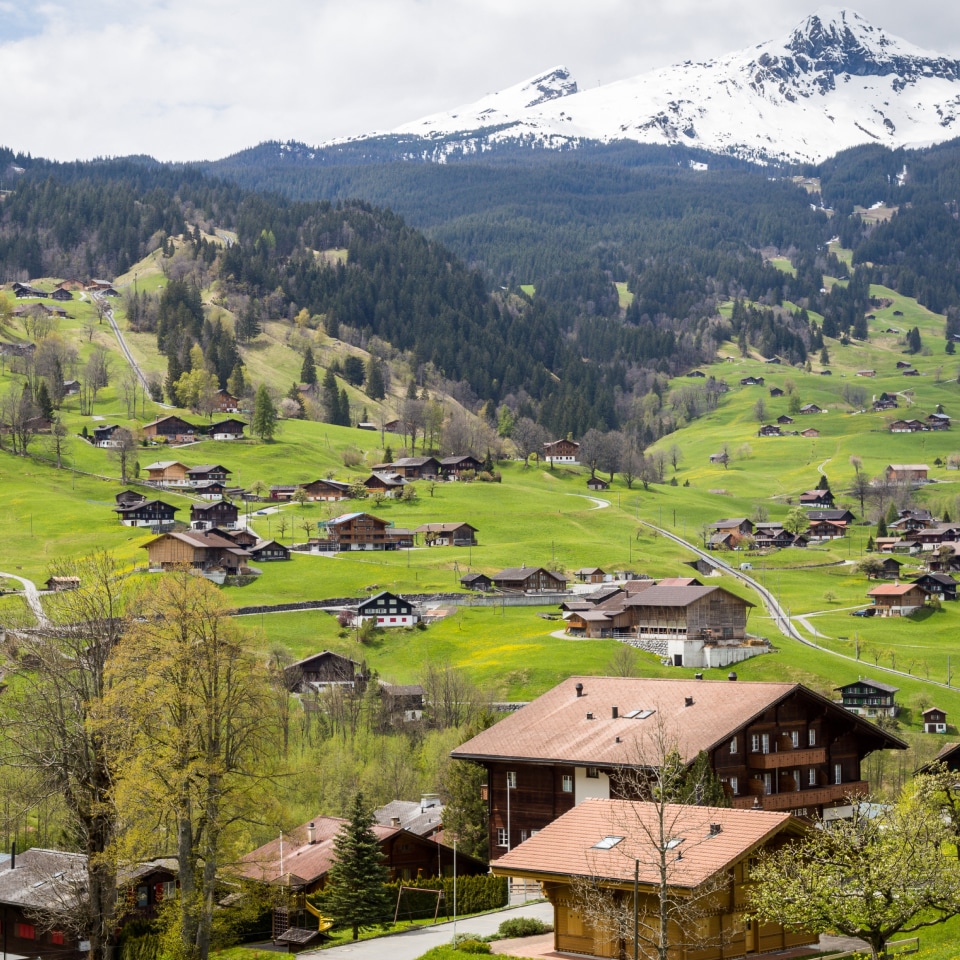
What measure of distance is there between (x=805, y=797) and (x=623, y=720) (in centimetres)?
845

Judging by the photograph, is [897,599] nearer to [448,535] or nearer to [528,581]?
[528,581]

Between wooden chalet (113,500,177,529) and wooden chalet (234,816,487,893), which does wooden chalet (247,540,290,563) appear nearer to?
wooden chalet (113,500,177,529)

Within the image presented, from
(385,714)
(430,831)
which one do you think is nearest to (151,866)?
(430,831)

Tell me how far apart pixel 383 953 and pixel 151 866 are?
1959cm

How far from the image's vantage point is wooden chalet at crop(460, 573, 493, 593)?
162 meters

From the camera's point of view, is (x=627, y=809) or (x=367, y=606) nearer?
(x=627, y=809)

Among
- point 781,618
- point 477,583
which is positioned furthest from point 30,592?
point 781,618

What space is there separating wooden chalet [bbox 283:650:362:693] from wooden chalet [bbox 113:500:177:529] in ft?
184

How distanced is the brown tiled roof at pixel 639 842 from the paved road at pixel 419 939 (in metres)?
6.53

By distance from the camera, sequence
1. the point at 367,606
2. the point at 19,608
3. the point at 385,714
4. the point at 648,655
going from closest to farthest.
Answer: the point at 385,714 → the point at 19,608 → the point at 648,655 → the point at 367,606

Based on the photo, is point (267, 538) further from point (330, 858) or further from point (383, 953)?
point (383, 953)

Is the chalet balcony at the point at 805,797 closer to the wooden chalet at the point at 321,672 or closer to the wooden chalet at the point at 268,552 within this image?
the wooden chalet at the point at 321,672

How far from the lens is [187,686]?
49.1m

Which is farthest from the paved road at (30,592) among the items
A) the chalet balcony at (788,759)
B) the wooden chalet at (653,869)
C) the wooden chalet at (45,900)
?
the wooden chalet at (653,869)
